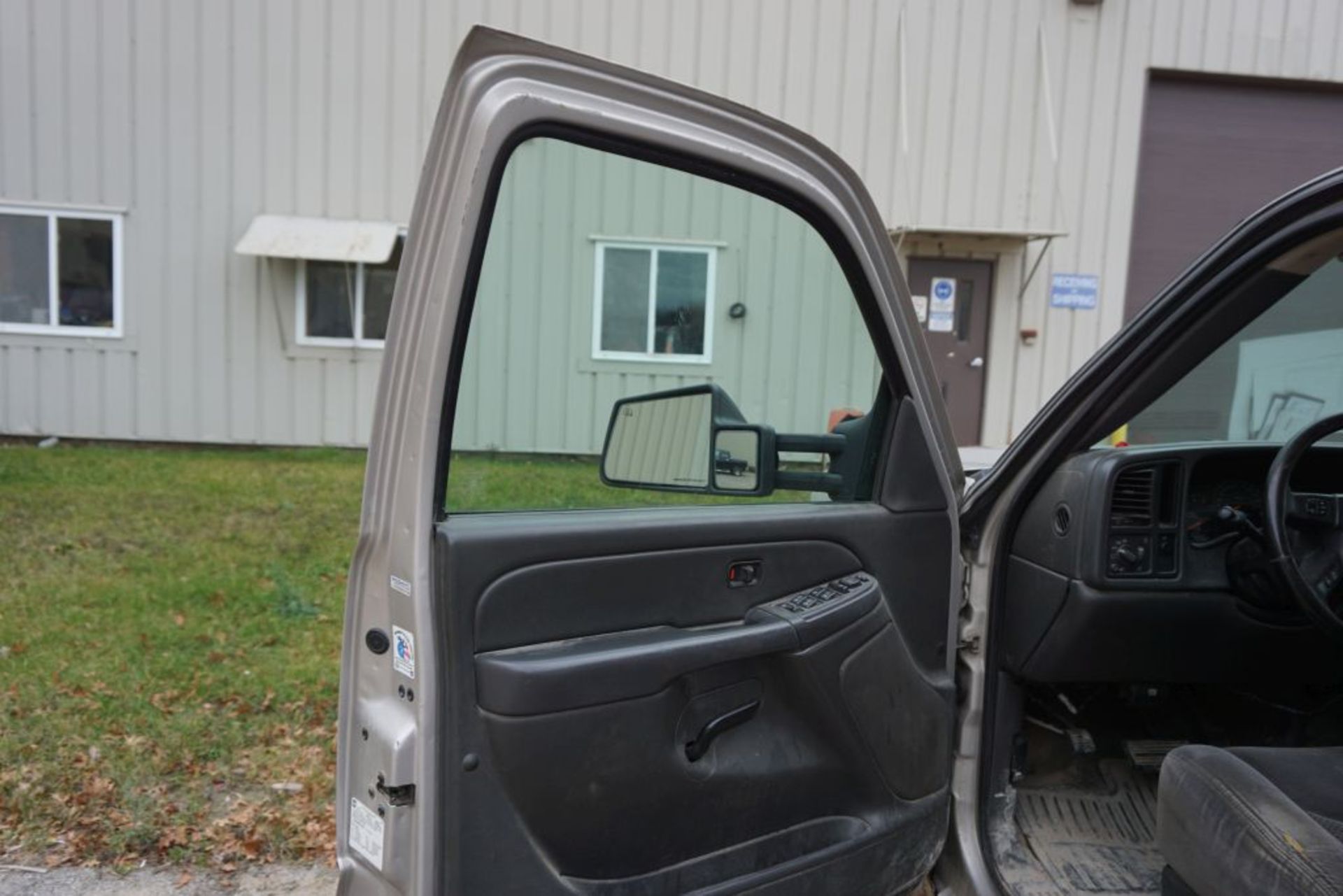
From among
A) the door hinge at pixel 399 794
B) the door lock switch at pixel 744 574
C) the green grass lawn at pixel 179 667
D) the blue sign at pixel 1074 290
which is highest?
the blue sign at pixel 1074 290

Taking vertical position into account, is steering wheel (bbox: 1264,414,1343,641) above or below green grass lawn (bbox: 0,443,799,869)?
above

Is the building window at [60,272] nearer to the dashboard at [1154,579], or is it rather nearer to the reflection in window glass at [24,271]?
the reflection in window glass at [24,271]

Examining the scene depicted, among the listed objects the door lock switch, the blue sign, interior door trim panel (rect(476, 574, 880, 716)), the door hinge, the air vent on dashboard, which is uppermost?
the blue sign

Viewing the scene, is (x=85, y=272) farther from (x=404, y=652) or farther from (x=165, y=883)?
(x=404, y=652)

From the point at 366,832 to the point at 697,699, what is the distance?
612mm

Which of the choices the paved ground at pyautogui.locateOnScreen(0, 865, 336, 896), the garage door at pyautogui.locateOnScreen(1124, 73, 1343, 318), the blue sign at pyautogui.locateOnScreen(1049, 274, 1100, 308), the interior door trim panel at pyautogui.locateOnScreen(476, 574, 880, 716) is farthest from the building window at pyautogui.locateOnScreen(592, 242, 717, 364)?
the garage door at pyautogui.locateOnScreen(1124, 73, 1343, 318)

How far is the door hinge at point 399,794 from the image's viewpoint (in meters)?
1.50

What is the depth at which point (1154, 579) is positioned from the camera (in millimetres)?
2166

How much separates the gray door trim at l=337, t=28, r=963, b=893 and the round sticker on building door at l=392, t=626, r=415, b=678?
0.04 ft

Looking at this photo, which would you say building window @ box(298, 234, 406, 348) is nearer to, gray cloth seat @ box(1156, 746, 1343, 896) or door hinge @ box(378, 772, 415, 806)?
door hinge @ box(378, 772, 415, 806)

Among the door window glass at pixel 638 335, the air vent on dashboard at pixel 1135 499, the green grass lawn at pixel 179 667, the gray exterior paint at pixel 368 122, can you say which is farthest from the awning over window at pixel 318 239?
the air vent on dashboard at pixel 1135 499

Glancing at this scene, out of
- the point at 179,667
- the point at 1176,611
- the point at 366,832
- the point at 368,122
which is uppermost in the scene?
the point at 368,122

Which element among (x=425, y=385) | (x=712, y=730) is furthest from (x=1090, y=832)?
(x=425, y=385)

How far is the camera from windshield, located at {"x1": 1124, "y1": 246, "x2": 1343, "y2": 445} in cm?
207
